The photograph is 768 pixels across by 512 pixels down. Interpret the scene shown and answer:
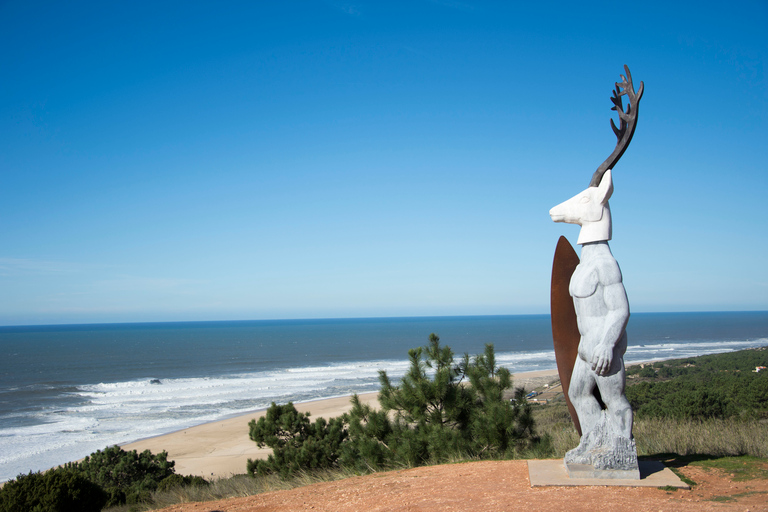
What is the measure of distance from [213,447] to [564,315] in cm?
1643

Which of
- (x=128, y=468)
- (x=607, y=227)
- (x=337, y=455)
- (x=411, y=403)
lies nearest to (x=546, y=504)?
(x=607, y=227)

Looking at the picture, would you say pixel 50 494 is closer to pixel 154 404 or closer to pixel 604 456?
pixel 604 456

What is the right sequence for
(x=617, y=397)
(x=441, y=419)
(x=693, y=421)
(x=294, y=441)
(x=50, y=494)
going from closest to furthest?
1. (x=617, y=397)
2. (x=50, y=494)
3. (x=441, y=419)
4. (x=294, y=441)
5. (x=693, y=421)

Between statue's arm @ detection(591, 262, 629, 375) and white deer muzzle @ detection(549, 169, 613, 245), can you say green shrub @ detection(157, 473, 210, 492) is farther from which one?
white deer muzzle @ detection(549, 169, 613, 245)

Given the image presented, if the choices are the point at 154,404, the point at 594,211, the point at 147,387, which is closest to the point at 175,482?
the point at 594,211

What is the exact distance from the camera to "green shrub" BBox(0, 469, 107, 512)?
6.57m

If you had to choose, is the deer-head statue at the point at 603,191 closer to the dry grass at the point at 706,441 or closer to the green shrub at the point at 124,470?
the dry grass at the point at 706,441

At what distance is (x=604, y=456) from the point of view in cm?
530

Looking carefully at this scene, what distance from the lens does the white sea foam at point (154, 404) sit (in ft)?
60.7

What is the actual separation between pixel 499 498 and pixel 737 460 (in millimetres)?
3289

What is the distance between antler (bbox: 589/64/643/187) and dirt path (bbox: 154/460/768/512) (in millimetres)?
3198

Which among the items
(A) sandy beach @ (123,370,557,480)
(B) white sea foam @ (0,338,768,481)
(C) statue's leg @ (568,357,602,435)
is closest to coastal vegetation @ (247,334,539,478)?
(C) statue's leg @ (568,357,602,435)

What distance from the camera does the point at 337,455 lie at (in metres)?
10.0

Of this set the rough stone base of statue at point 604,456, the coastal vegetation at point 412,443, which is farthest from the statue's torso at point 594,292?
the coastal vegetation at point 412,443
